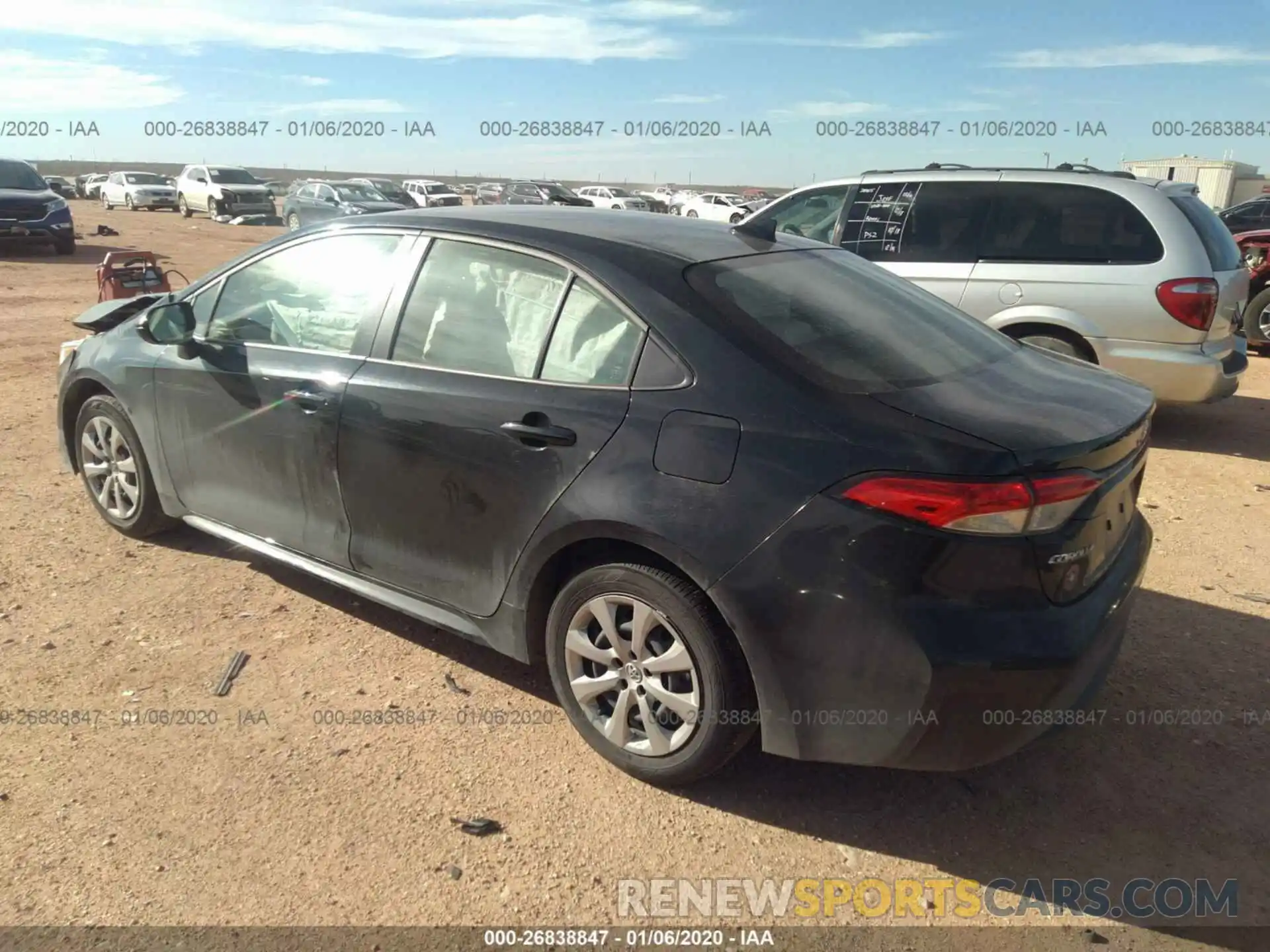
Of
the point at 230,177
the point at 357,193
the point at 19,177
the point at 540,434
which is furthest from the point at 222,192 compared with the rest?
the point at 540,434

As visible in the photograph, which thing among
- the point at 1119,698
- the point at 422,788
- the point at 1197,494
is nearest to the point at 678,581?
the point at 422,788

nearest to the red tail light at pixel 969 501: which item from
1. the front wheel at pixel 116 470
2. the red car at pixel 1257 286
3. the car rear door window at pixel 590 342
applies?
the car rear door window at pixel 590 342

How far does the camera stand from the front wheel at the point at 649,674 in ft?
8.75

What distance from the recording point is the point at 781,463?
2.50m

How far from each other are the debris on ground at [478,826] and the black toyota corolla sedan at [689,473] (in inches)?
16.5

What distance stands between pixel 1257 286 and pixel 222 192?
31.3 m

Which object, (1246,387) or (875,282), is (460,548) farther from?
(1246,387)

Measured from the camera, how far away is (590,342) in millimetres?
2967

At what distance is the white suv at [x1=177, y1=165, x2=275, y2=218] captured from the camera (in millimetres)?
32062

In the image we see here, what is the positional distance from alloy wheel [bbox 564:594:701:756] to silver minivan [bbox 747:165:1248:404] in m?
4.55

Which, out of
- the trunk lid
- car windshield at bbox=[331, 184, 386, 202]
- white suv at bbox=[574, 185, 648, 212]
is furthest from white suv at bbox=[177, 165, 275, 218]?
the trunk lid

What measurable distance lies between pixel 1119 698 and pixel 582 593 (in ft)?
6.84

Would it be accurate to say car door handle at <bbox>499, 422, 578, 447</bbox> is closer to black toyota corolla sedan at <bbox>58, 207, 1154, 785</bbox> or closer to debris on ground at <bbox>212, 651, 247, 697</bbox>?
black toyota corolla sedan at <bbox>58, 207, 1154, 785</bbox>

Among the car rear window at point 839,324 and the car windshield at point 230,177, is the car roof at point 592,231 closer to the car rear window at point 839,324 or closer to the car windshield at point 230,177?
the car rear window at point 839,324
